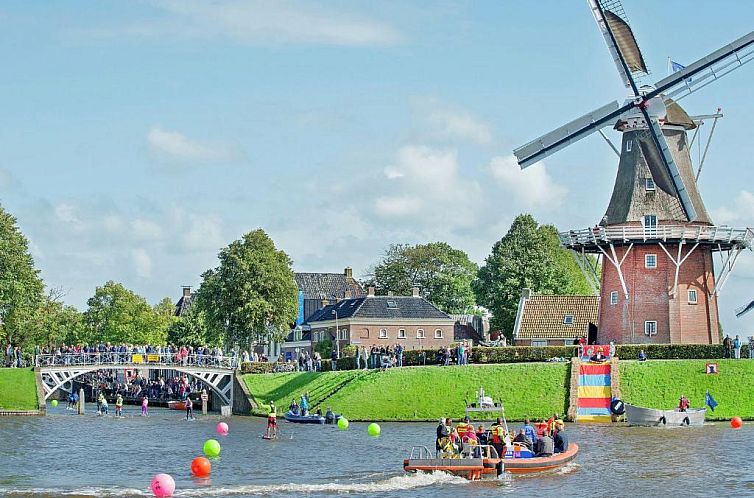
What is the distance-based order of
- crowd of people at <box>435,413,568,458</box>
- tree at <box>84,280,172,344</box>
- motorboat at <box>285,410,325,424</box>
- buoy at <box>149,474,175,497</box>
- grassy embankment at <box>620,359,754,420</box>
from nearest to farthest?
buoy at <box>149,474,175,497</box>
crowd of people at <box>435,413,568,458</box>
grassy embankment at <box>620,359,754,420</box>
motorboat at <box>285,410,325,424</box>
tree at <box>84,280,172,344</box>

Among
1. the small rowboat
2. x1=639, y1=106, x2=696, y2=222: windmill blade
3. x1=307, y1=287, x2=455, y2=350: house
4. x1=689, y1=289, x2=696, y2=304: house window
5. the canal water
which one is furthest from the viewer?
x1=307, y1=287, x2=455, y2=350: house

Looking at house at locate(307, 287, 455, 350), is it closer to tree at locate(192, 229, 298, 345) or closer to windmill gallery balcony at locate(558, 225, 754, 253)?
tree at locate(192, 229, 298, 345)

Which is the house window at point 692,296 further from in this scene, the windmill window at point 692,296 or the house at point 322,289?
the house at point 322,289

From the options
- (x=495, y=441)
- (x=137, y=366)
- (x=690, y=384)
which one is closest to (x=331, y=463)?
(x=495, y=441)

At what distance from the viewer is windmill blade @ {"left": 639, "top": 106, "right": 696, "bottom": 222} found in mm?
73562

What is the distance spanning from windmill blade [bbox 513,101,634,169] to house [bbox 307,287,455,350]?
37.1m

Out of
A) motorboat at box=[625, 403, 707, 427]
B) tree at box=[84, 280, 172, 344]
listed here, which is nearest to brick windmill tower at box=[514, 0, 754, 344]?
motorboat at box=[625, 403, 707, 427]

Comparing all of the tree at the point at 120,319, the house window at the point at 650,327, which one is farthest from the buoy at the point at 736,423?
the tree at the point at 120,319

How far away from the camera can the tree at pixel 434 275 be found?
142000 millimetres

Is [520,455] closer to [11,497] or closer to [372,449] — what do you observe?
[372,449]

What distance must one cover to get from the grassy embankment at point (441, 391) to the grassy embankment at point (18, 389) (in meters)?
17.4

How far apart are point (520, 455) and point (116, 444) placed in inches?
882

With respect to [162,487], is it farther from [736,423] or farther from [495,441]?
[736,423]

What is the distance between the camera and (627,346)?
236 feet
